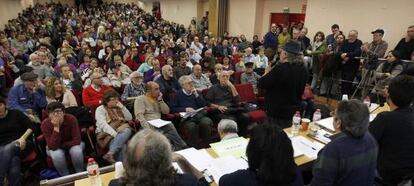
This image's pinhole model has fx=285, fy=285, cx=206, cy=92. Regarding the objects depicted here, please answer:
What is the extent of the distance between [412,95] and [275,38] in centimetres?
676

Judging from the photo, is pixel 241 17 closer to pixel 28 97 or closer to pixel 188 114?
pixel 188 114

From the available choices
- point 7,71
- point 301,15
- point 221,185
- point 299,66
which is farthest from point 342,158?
point 301,15

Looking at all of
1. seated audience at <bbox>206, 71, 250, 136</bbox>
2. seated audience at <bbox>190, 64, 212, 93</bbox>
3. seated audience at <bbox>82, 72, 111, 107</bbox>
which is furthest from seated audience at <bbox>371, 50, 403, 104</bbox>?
seated audience at <bbox>82, 72, 111, 107</bbox>

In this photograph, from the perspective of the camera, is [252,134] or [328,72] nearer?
[252,134]

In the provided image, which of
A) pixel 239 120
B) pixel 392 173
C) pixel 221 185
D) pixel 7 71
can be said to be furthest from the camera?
pixel 7 71

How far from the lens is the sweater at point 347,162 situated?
1.56 metres

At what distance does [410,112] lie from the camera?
2.02 metres

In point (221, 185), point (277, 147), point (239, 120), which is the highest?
point (277, 147)

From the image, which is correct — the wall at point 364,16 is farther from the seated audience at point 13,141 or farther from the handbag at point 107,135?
the seated audience at point 13,141

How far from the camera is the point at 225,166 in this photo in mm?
2129

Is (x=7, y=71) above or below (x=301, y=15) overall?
below

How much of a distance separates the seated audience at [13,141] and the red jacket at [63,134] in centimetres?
28

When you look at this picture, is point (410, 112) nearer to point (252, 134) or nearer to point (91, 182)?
point (252, 134)

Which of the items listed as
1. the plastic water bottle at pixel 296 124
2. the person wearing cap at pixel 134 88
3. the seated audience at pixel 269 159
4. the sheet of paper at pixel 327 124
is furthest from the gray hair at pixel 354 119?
the person wearing cap at pixel 134 88
